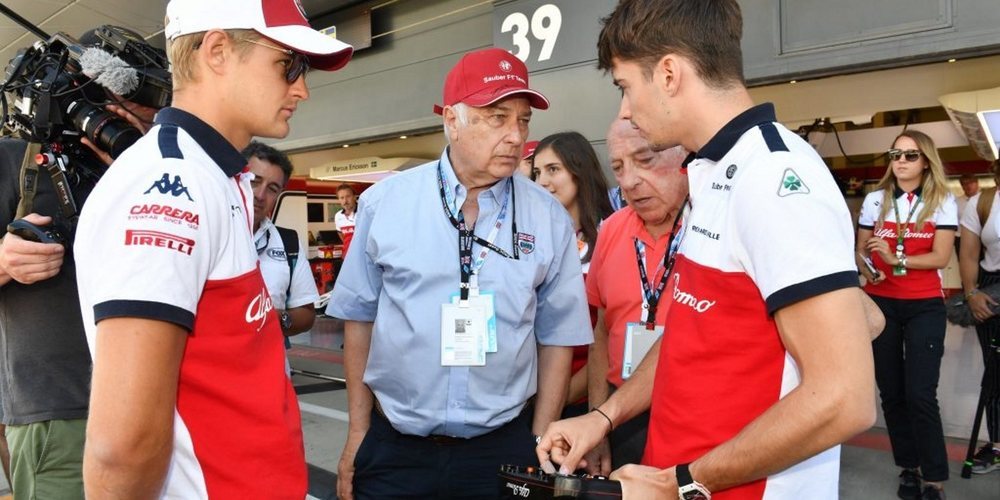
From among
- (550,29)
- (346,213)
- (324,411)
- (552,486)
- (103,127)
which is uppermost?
(550,29)

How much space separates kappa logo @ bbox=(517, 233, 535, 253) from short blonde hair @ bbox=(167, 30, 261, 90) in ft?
3.64

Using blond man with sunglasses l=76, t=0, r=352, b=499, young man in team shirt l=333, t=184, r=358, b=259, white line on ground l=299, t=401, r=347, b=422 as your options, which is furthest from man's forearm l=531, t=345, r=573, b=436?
young man in team shirt l=333, t=184, r=358, b=259

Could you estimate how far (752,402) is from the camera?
1.23 meters

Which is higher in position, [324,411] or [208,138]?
[208,138]

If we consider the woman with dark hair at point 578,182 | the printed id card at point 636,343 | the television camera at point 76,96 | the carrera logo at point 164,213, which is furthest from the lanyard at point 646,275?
the television camera at point 76,96

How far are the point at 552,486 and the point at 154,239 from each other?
2.82 ft

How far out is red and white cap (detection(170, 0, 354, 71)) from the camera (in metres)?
1.29

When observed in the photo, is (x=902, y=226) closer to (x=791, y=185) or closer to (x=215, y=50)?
(x=791, y=185)

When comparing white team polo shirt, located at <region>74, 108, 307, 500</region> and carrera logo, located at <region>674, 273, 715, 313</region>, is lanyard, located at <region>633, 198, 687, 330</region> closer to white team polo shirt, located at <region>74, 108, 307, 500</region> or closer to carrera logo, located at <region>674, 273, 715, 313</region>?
carrera logo, located at <region>674, 273, 715, 313</region>

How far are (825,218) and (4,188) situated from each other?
209 centimetres

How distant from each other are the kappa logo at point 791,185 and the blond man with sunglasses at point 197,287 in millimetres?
982

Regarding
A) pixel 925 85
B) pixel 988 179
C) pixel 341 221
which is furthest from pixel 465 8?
pixel 988 179

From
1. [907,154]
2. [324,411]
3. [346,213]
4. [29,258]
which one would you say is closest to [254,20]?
[29,258]

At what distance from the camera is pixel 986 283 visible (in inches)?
185
